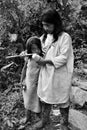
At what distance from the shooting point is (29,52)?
2857mm

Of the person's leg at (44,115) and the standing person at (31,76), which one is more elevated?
the standing person at (31,76)

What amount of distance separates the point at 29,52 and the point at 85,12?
4300mm

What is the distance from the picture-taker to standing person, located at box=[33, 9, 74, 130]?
257cm

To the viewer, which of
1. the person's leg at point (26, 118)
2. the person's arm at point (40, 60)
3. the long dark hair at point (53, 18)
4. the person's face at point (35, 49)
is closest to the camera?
the long dark hair at point (53, 18)

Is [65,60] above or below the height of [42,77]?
above

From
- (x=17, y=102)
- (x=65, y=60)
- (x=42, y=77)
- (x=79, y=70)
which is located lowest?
(x=17, y=102)

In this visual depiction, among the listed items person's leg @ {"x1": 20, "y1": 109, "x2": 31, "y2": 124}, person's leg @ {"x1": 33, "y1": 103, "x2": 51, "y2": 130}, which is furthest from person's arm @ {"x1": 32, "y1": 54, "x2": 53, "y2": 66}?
person's leg @ {"x1": 20, "y1": 109, "x2": 31, "y2": 124}

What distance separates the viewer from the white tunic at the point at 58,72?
2.59 metres

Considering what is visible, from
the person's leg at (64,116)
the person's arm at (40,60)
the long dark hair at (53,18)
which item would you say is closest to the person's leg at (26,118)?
the person's leg at (64,116)

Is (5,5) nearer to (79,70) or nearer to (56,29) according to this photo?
(79,70)

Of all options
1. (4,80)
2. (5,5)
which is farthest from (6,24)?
(4,80)

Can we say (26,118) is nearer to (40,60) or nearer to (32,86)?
(32,86)

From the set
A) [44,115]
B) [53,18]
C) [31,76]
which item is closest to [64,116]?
[44,115]

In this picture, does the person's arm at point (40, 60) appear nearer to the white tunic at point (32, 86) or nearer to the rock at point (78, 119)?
the white tunic at point (32, 86)
